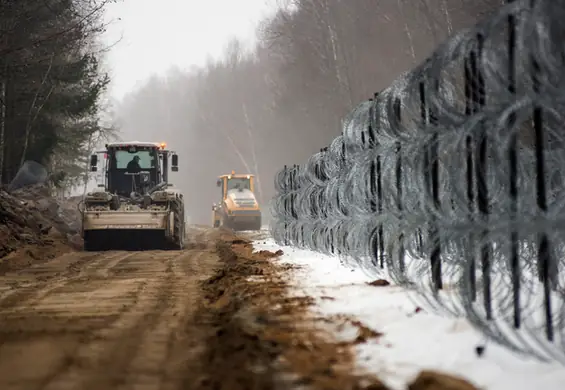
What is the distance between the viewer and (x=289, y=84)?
113ft

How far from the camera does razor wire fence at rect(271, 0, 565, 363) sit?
10.6 ft

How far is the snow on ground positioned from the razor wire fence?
0.11 meters

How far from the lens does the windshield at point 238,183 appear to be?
94.2ft

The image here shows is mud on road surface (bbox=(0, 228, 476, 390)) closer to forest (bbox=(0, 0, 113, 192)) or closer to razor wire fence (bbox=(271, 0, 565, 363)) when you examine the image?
razor wire fence (bbox=(271, 0, 565, 363))

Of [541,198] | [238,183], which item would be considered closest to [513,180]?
[541,198]

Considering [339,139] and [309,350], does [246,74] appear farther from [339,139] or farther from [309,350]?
[309,350]

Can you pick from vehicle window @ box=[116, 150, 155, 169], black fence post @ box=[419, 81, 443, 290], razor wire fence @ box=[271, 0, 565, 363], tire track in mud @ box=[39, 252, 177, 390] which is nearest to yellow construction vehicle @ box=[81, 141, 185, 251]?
vehicle window @ box=[116, 150, 155, 169]

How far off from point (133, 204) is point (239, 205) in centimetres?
1154

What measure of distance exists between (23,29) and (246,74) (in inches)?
1556

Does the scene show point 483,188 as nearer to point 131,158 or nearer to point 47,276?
point 47,276

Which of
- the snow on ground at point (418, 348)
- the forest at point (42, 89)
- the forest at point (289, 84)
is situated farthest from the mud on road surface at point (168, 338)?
the forest at point (42, 89)

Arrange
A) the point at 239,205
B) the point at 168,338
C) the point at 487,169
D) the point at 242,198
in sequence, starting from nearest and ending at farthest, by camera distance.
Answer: the point at 487,169
the point at 168,338
the point at 239,205
the point at 242,198

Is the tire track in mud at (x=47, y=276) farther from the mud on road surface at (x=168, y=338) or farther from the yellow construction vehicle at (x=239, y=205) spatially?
the yellow construction vehicle at (x=239, y=205)

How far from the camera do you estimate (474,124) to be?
3764 millimetres
